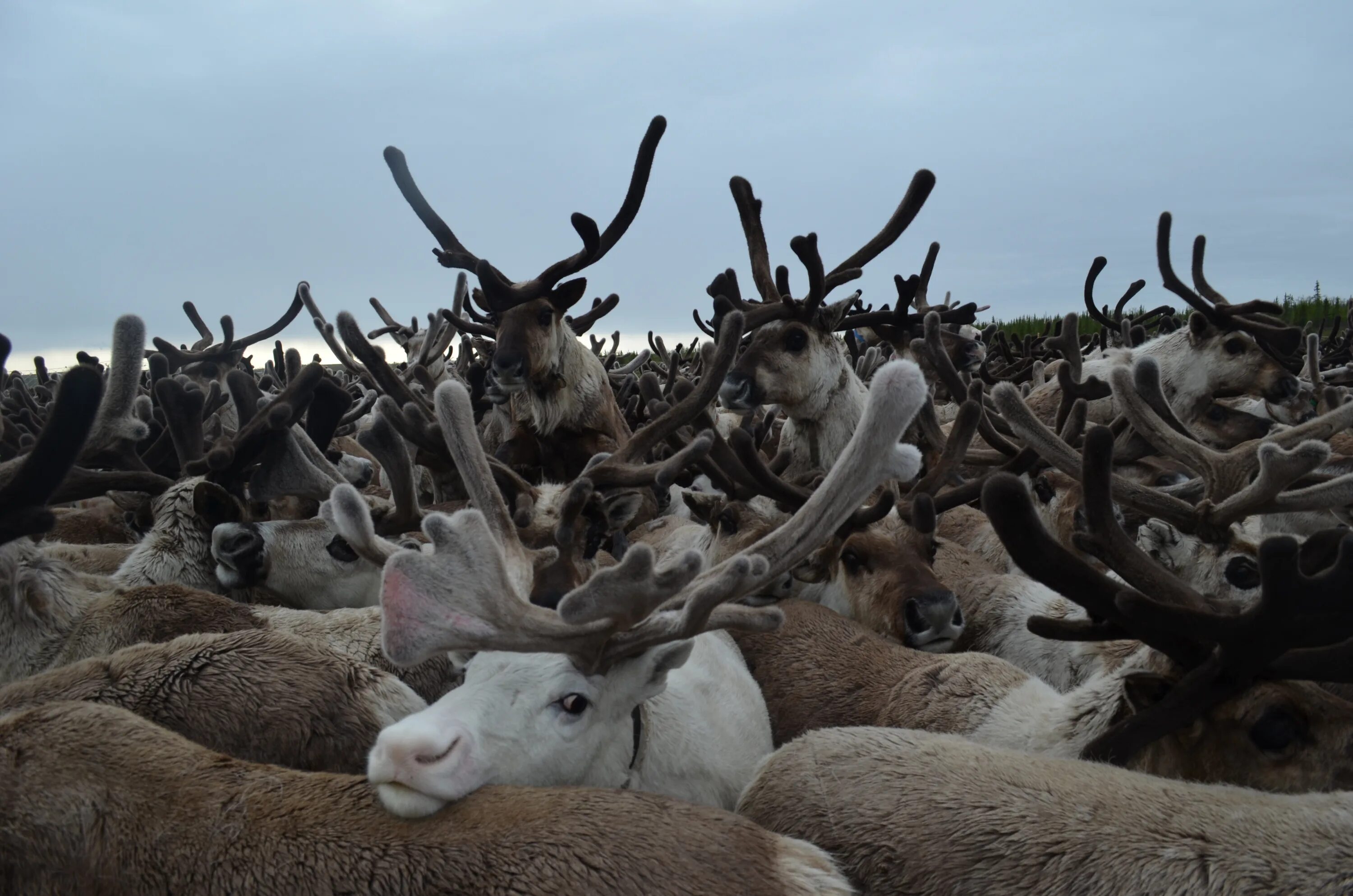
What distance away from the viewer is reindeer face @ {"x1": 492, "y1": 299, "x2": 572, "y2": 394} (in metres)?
5.60

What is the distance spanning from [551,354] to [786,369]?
154cm

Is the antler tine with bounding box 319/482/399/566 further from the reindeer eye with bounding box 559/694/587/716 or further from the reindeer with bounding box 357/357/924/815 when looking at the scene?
the reindeer eye with bounding box 559/694/587/716

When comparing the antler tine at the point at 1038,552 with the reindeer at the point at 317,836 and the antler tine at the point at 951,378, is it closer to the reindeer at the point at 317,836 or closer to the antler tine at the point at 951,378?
the reindeer at the point at 317,836

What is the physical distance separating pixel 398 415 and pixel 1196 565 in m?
3.11

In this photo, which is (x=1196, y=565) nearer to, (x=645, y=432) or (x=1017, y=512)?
(x=1017, y=512)

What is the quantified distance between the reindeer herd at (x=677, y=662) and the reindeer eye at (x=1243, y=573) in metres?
0.01

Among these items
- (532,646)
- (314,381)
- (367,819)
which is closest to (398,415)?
(314,381)

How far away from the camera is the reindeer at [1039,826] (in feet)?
5.15

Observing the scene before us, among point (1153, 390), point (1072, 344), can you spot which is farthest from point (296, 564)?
point (1072, 344)

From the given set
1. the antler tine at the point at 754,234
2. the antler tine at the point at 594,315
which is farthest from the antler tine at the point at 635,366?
the antler tine at the point at 754,234

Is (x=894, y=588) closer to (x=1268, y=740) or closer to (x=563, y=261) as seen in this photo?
(x=1268, y=740)

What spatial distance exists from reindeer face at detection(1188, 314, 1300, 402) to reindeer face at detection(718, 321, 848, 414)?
9.23ft

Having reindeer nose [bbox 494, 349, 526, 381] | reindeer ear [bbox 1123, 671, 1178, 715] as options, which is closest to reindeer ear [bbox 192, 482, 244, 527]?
reindeer nose [bbox 494, 349, 526, 381]

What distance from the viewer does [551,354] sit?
587 cm
